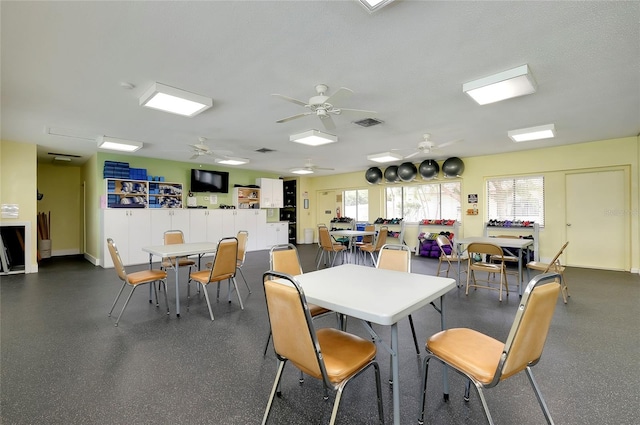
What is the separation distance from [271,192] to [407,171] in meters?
4.69

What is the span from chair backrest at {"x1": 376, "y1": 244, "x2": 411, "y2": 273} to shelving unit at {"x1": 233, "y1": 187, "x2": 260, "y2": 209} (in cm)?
729

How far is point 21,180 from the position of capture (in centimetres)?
580

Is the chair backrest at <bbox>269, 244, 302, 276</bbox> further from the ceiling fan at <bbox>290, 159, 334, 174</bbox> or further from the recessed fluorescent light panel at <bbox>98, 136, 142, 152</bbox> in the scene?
the ceiling fan at <bbox>290, 159, 334, 174</bbox>

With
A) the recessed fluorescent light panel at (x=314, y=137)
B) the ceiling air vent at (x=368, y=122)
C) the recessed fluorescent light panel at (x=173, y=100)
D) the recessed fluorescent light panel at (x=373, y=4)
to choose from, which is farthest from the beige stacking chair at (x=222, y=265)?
the ceiling air vent at (x=368, y=122)

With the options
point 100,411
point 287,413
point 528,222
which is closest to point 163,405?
point 100,411

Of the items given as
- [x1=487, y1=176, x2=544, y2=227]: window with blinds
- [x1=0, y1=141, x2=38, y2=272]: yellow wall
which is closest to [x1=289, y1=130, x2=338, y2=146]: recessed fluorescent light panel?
[x1=487, y1=176, x2=544, y2=227]: window with blinds

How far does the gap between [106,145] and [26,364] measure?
451 centimetres

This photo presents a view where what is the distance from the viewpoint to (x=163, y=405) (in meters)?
1.84

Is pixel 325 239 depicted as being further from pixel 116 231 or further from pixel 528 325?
pixel 528 325

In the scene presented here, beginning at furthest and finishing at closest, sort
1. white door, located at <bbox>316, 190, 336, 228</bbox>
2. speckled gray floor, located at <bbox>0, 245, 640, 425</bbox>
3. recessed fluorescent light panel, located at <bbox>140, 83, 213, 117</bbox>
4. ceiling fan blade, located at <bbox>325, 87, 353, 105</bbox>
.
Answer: white door, located at <bbox>316, 190, 336, 228</bbox> → recessed fluorescent light panel, located at <bbox>140, 83, 213, 117</bbox> → ceiling fan blade, located at <bbox>325, 87, 353, 105</bbox> → speckled gray floor, located at <bbox>0, 245, 640, 425</bbox>

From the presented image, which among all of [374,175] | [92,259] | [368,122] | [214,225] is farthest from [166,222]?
[374,175]

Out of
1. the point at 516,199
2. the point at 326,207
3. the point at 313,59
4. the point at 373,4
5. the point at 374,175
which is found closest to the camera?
the point at 373,4

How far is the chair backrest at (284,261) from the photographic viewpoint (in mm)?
2619

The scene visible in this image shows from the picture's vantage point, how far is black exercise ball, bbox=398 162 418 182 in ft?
26.0
